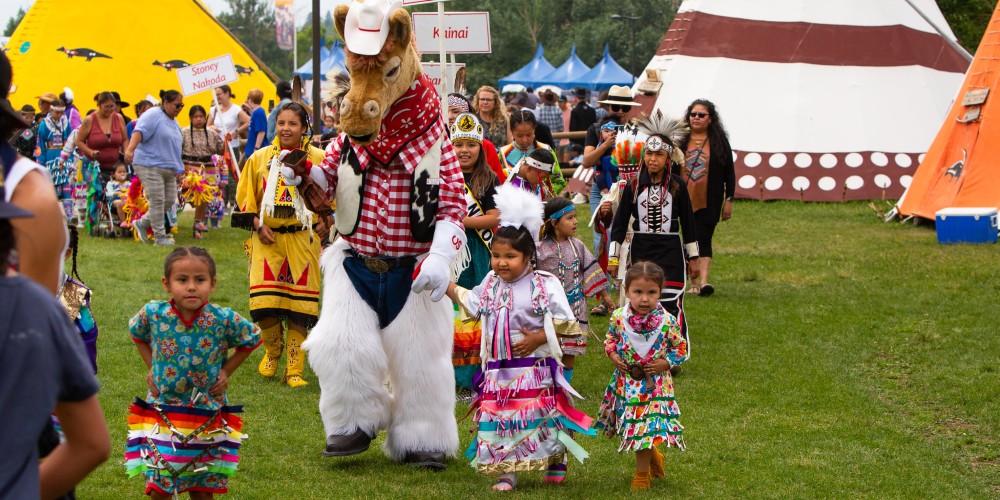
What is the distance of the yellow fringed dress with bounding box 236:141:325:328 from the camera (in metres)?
8.27

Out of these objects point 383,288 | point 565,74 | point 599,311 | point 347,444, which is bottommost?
point 347,444

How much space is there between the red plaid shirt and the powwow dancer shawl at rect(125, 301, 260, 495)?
1320mm

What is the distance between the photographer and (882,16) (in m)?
21.3

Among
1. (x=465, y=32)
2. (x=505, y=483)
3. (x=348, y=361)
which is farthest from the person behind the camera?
(x=465, y=32)

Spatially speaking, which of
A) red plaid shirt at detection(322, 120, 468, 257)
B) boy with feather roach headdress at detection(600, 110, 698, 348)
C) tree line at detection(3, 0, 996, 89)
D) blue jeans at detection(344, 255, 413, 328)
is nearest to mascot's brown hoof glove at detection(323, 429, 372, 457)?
blue jeans at detection(344, 255, 413, 328)

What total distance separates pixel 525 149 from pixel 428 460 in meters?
4.31

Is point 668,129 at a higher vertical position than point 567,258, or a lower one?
higher

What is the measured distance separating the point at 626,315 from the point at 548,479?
91cm

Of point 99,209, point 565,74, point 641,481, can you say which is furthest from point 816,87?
point 565,74

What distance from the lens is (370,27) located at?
5.94 metres

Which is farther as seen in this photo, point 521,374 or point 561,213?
point 561,213

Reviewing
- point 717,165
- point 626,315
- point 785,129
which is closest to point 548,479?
point 626,315

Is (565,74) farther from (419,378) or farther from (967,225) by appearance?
(419,378)

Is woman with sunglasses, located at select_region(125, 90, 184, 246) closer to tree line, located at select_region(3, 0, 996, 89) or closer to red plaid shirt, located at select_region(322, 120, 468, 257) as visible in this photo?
red plaid shirt, located at select_region(322, 120, 468, 257)
